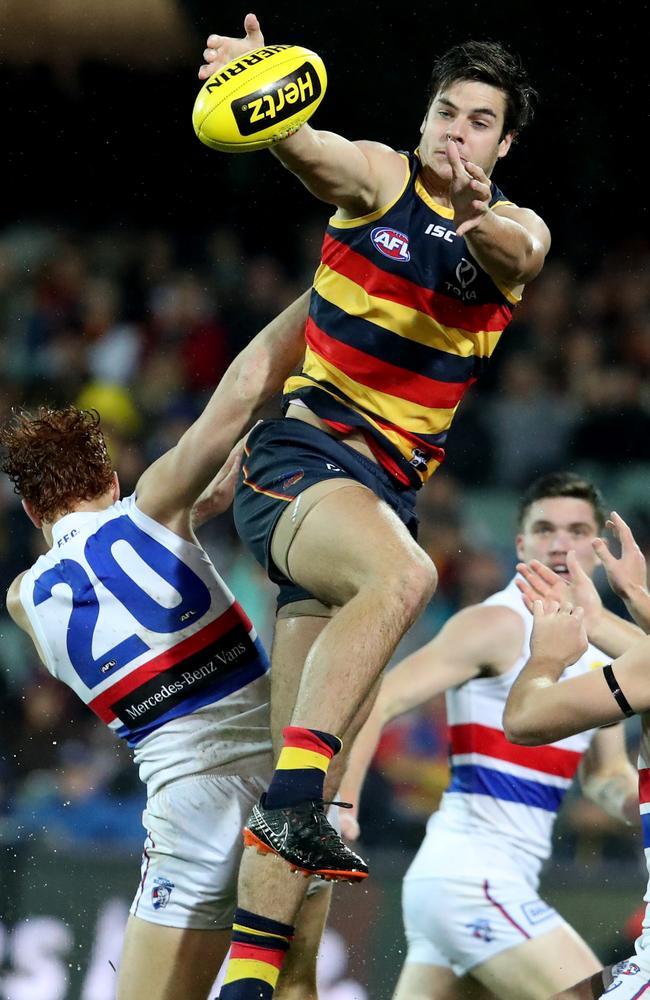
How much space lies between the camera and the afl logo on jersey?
146 inches

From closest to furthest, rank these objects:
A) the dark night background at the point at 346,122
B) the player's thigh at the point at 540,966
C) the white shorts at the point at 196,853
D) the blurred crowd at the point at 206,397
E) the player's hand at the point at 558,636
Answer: the player's hand at the point at 558,636, the white shorts at the point at 196,853, the player's thigh at the point at 540,966, the blurred crowd at the point at 206,397, the dark night background at the point at 346,122

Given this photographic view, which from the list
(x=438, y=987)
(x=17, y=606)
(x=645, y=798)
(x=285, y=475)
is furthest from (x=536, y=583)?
(x=438, y=987)

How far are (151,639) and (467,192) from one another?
1.55 m

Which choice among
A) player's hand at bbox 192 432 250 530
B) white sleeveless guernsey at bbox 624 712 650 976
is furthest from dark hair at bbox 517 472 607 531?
white sleeveless guernsey at bbox 624 712 650 976

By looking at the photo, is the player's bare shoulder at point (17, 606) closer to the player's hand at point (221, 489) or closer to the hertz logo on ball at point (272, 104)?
the player's hand at point (221, 489)

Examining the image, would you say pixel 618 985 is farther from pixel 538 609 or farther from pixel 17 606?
pixel 17 606

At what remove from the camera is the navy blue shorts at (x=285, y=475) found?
12.2 feet

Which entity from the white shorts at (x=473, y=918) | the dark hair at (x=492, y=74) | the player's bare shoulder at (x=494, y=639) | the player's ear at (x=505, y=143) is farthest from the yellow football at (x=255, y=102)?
the white shorts at (x=473, y=918)

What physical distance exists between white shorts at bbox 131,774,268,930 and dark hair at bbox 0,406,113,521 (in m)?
0.90

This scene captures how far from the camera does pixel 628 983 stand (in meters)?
3.42

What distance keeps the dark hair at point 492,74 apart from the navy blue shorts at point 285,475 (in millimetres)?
1056

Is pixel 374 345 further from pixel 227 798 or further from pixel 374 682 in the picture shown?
pixel 227 798

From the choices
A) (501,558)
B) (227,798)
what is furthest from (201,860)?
(501,558)

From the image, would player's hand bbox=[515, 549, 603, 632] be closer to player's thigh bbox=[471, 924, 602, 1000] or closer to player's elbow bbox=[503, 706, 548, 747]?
player's elbow bbox=[503, 706, 548, 747]
